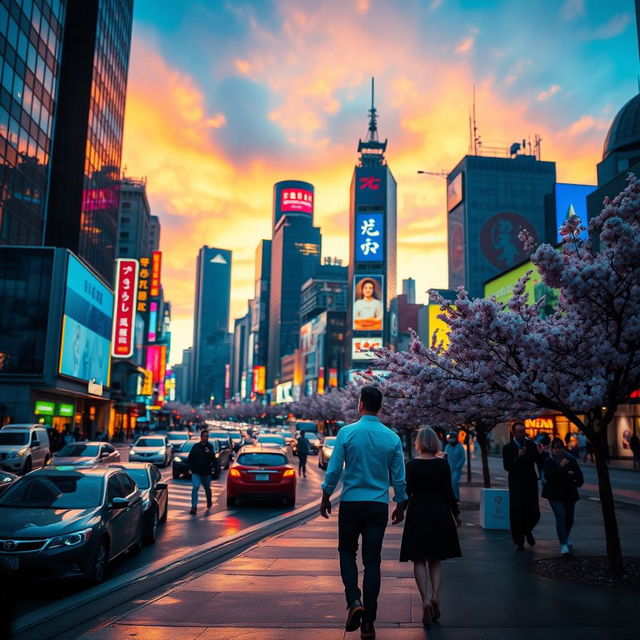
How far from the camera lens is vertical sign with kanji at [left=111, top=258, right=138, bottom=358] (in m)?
64.2

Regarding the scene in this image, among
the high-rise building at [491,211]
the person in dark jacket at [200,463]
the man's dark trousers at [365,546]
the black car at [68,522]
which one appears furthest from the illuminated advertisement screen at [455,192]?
the man's dark trousers at [365,546]

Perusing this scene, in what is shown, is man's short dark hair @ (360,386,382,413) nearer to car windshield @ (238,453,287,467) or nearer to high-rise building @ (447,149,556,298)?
car windshield @ (238,453,287,467)

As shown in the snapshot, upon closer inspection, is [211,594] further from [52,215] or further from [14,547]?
[52,215]

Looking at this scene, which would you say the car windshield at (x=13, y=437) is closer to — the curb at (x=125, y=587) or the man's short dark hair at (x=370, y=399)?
the curb at (x=125, y=587)

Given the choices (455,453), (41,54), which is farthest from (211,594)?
(41,54)

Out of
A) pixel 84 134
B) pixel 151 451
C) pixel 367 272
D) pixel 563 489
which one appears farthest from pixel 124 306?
pixel 367 272

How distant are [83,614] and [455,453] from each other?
10348 millimetres

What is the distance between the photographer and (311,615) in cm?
695

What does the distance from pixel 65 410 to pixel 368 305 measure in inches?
3217

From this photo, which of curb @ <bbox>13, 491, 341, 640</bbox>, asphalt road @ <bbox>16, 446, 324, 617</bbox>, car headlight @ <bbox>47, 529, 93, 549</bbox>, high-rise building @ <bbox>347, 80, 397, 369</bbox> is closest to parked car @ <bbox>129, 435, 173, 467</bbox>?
asphalt road @ <bbox>16, 446, 324, 617</bbox>

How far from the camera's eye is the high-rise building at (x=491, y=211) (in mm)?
133625

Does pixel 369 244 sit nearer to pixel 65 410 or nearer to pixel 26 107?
pixel 65 410

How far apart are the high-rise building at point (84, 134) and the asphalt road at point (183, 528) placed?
37.4 metres

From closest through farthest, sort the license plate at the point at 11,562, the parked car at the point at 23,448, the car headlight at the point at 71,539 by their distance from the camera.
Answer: the license plate at the point at 11,562 < the car headlight at the point at 71,539 < the parked car at the point at 23,448
